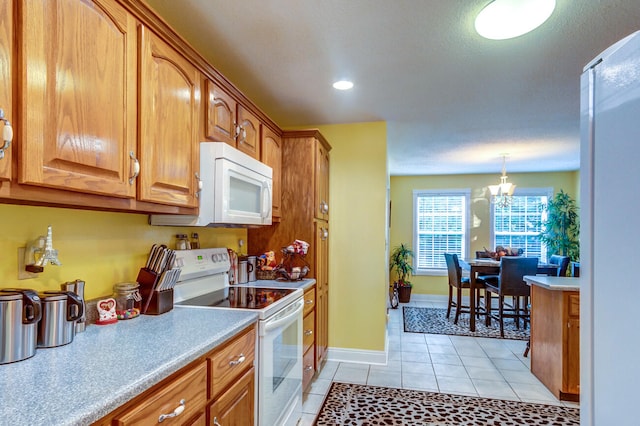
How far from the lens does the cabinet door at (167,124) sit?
4.57 feet

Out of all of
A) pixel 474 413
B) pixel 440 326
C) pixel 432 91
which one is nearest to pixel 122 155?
pixel 432 91

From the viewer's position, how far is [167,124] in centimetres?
154

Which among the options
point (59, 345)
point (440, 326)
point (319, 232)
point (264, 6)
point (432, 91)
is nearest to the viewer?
point (59, 345)

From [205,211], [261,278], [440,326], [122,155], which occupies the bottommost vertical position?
[440,326]

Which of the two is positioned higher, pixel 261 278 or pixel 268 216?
pixel 268 216

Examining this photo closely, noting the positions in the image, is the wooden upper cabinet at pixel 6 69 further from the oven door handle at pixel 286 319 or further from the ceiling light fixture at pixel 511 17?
the ceiling light fixture at pixel 511 17

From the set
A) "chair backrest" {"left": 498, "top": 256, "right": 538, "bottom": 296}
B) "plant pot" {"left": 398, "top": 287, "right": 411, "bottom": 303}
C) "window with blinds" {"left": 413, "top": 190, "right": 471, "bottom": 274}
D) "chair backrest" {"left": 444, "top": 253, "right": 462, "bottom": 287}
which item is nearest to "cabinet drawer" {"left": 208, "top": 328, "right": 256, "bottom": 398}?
"chair backrest" {"left": 498, "top": 256, "right": 538, "bottom": 296}

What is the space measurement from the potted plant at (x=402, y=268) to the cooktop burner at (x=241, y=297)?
4223 mm

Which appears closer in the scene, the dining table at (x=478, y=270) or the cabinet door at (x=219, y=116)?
the cabinet door at (x=219, y=116)

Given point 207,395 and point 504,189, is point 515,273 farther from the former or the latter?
point 207,395

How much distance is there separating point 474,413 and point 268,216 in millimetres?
2007

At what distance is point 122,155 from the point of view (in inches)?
50.4

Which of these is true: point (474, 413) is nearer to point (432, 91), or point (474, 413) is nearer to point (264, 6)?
point (432, 91)

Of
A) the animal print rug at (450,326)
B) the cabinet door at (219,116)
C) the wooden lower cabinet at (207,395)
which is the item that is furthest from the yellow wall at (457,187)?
the wooden lower cabinet at (207,395)
